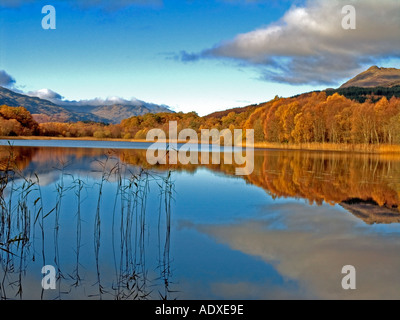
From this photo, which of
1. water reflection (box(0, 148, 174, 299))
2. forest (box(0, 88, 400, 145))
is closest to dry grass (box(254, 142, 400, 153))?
forest (box(0, 88, 400, 145))

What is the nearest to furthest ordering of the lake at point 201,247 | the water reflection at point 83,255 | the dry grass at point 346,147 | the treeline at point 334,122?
the water reflection at point 83,255 → the lake at point 201,247 → the dry grass at point 346,147 → the treeline at point 334,122

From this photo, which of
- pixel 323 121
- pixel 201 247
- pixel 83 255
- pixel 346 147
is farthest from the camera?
pixel 323 121

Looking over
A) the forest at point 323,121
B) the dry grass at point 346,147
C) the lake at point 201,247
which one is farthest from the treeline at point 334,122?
the lake at point 201,247

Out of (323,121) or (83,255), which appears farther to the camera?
(323,121)

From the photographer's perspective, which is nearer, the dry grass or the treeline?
the dry grass

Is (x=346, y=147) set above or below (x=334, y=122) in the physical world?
below

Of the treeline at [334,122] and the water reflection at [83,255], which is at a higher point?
the treeline at [334,122]
